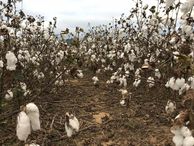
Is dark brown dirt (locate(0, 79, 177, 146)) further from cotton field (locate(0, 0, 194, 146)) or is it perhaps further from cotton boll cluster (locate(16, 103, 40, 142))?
cotton boll cluster (locate(16, 103, 40, 142))

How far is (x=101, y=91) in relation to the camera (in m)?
8.91

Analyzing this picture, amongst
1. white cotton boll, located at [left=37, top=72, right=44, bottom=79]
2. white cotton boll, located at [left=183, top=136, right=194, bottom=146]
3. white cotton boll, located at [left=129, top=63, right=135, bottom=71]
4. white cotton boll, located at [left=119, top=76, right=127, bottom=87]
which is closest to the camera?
white cotton boll, located at [left=183, top=136, right=194, bottom=146]

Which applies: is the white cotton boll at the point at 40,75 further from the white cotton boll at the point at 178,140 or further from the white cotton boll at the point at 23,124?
the white cotton boll at the point at 178,140

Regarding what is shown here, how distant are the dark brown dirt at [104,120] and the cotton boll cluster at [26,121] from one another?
1489mm

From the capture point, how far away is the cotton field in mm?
3279

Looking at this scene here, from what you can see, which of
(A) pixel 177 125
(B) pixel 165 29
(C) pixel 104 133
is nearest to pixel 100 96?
(B) pixel 165 29

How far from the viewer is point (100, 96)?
829cm

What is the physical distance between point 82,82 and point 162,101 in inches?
132

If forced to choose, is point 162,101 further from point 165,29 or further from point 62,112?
point 165,29

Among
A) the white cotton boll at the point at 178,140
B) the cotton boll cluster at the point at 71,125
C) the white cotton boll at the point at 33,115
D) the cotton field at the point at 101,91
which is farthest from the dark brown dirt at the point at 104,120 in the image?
the white cotton boll at the point at 178,140

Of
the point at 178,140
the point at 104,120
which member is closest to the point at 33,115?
the point at 178,140

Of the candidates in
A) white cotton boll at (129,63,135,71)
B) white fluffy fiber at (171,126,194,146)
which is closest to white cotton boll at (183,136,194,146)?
white fluffy fiber at (171,126,194,146)

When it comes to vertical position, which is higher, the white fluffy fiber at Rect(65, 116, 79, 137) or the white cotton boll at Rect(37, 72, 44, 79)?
the white fluffy fiber at Rect(65, 116, 79, 137)

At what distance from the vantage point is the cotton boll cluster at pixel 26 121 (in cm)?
236
